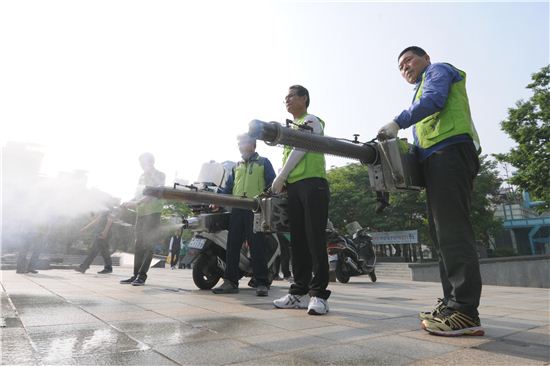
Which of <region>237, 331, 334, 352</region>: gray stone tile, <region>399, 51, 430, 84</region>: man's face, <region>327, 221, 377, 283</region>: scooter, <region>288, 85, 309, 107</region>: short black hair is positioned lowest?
<region>237, 331, 334, 352</region>: gray stone tile

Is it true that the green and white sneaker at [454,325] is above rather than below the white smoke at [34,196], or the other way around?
below

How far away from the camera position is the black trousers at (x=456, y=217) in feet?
Result: 7.89

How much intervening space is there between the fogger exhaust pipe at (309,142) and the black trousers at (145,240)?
14.8ft

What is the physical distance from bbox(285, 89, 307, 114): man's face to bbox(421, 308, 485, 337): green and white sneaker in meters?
2.45

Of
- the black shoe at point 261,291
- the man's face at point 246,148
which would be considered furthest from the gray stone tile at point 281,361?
the man's face at point 246,148

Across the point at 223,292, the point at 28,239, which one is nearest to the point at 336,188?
the point at 28,239

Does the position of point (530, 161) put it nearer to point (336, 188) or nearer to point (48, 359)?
point (336, 188)

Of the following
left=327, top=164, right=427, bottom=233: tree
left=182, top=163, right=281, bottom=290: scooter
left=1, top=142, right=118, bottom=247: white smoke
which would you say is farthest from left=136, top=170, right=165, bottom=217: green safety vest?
left=327, top=164, right=427, bottom=233: tree

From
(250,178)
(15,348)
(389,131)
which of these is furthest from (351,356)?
(250,178)

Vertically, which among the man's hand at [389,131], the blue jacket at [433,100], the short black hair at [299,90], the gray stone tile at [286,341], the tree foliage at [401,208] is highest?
the tree foliage at [401,208]

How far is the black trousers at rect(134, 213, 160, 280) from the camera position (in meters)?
6.19

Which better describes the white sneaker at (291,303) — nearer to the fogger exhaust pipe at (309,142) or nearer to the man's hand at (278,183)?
the man's hand at (278,183)

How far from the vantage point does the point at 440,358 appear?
1.78 m

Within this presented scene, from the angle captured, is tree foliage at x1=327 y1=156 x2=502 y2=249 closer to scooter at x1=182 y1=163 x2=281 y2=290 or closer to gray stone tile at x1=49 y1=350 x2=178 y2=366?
scooter at x1=182 y1=163 x2=281 y2=290
